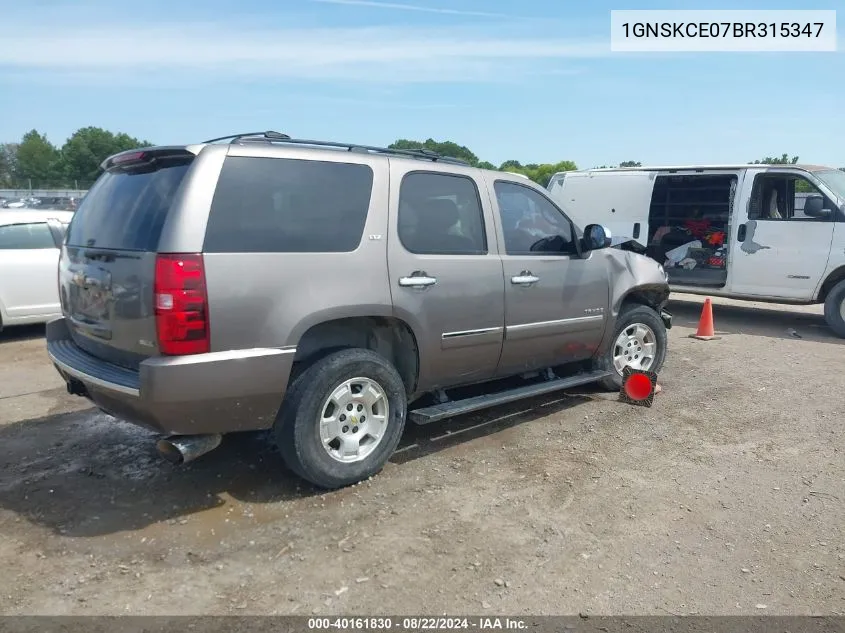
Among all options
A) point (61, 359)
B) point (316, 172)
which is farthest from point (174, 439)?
point (316, 172)

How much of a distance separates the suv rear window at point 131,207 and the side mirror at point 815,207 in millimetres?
8451

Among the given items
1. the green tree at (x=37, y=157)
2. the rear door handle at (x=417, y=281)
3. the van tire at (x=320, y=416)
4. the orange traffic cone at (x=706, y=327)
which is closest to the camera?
the van tire at (x=320, y=416)

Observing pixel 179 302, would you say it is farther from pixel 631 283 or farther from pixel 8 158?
pixel 8 158

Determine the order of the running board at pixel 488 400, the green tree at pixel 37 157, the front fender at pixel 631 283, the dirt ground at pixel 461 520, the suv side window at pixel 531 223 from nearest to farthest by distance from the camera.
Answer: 1. the dirt ground at pixel 461 520
2. the running board at pixel 488 400
3. the suv side window at pixel 531 223
4. the front fender at pixel 631 283
5. the green tree at pixel 37 157

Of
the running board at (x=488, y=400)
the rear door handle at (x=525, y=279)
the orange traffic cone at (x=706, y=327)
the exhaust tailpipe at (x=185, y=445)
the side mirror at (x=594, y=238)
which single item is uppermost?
the side mirror at (x=594, y=238)

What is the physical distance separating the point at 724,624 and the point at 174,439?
273cm

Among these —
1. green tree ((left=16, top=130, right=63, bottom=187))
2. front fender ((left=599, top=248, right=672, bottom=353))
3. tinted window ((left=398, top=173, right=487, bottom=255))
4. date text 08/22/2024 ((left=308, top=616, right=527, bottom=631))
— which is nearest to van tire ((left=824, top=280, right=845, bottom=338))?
front fender ((left=599, top=248, right=672, bottom=353))

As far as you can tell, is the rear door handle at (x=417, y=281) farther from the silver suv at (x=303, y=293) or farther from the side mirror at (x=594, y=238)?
the side mirror at (x=594, y=238)

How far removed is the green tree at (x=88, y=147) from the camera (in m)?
41.2

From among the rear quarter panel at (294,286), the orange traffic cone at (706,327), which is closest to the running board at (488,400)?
the rear quarter panel at (294,286)

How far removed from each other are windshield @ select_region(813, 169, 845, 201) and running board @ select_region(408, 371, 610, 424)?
18.4 feet

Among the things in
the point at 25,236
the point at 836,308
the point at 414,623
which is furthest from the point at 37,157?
the point at 414,623

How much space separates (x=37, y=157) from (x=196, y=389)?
6015 centimetres

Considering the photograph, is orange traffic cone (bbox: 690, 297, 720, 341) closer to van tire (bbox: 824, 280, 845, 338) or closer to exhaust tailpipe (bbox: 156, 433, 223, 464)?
van tire (bbox: 824, 280, 845, 338)
